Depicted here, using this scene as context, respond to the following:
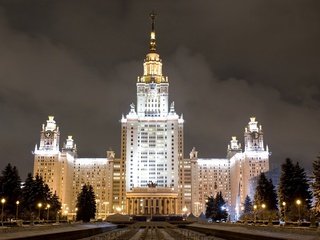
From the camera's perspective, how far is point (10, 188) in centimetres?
7944

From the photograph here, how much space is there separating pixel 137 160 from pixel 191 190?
2670 cm

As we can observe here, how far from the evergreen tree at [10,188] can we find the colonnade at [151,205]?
347 ft

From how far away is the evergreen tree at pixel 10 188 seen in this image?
7856 cm

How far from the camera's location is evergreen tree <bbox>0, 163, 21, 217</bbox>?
7856cm

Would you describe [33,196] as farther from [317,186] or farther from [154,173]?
[154,173]

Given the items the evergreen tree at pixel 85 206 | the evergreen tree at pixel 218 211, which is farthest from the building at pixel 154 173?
the evergreen tree at pixel 85 206

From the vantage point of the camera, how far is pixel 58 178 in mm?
184625

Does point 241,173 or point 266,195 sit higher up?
point 241,173

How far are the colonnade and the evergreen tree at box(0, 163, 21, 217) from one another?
106 meters

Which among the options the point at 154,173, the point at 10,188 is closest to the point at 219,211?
the point at 10,188

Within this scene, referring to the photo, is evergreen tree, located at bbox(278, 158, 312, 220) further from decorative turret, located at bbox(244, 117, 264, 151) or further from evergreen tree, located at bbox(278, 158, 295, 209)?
decorative turret, located at bbox(244, 117, 264, 151)

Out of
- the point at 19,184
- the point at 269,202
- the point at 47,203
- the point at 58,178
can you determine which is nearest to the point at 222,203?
the point at 269,202

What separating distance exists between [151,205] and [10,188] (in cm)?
10942

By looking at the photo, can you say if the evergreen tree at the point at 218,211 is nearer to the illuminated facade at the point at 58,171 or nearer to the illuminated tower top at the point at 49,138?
the illuminated facade at the point at 58,171
